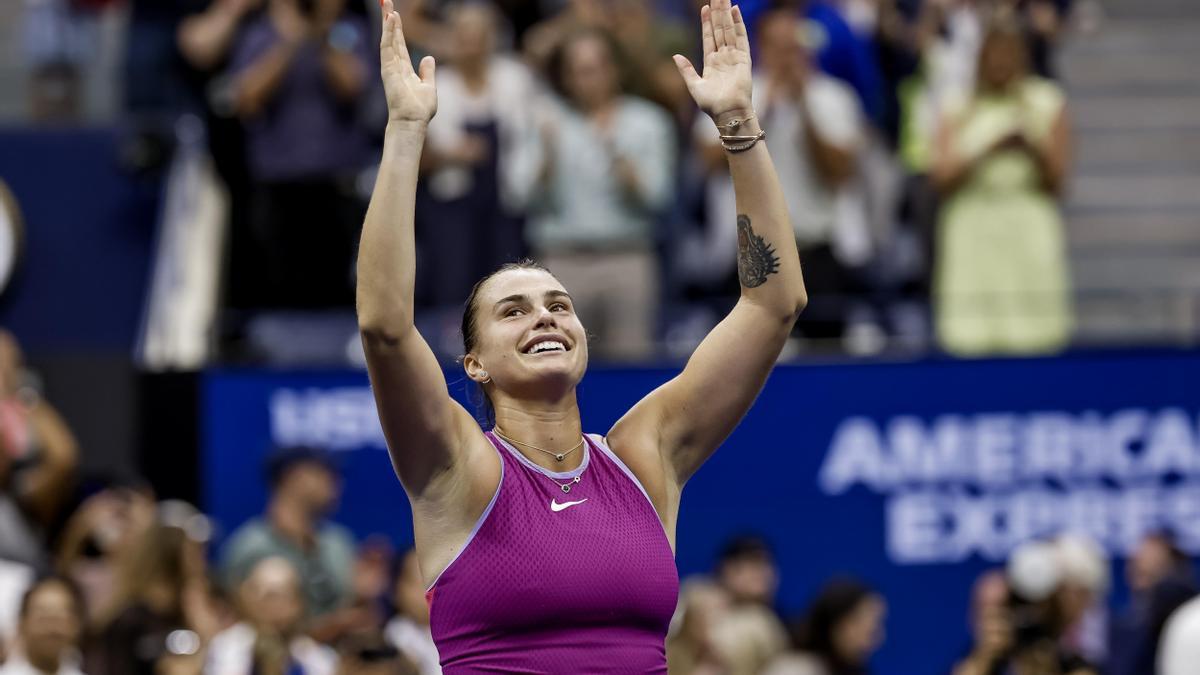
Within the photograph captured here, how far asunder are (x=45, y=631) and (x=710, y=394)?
3.77 meters

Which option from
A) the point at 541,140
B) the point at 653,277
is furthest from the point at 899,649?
the point at 541,140

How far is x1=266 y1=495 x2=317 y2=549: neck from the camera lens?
8.50 meters

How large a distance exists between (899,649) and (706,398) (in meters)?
5.49

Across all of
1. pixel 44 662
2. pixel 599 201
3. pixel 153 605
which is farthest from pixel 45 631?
pixel 599 201

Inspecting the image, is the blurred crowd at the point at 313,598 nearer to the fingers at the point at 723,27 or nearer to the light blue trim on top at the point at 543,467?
the light blue trim on top at the point at 543,467

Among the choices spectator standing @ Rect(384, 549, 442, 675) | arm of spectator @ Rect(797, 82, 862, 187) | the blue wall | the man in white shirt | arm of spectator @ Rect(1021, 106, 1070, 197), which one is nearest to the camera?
the man in white shirt

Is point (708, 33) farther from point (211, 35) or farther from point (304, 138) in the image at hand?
point (211, 35)

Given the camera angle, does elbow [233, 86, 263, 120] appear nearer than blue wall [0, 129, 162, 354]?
Yes

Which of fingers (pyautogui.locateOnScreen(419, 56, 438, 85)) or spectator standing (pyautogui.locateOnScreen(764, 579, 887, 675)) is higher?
fingers (pyautogui.locateOnScreen(419, 56, 438, 85))

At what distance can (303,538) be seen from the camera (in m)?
8.52

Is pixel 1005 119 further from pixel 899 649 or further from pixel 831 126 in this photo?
pixel 899 649

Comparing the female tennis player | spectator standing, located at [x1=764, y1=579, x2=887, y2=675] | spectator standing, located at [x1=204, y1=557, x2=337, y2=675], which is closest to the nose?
the female tennis player

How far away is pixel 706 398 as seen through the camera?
13.8ft

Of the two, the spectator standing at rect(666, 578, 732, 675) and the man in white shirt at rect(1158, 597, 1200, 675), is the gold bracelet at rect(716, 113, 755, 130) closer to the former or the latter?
the man in white shirt at rect(1158, 597, 1200, 675)
